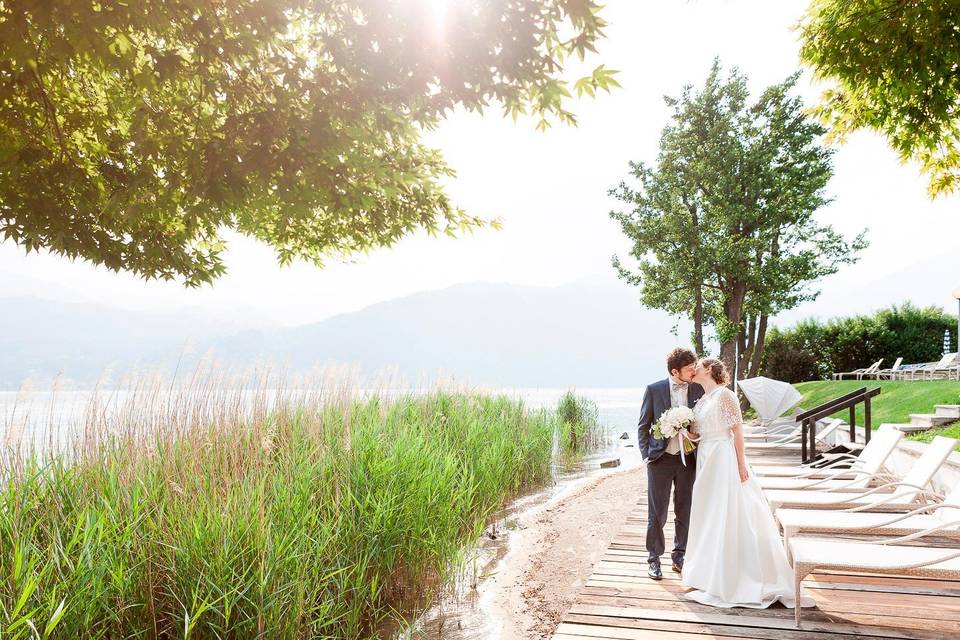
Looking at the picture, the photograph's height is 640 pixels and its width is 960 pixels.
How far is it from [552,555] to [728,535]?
2.86 metres

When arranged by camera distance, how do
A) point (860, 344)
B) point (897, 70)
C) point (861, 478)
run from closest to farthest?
point (861, 478) → point (897, 70) → point (860, 344)

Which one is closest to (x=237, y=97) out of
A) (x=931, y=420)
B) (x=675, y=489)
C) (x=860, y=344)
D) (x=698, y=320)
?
(x=675, y=489)

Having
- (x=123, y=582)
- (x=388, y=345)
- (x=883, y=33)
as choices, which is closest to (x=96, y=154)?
(x=123, y=582)

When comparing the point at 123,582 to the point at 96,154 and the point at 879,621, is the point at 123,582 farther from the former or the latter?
the point at 96,154

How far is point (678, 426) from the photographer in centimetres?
447

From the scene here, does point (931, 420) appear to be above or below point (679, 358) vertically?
below

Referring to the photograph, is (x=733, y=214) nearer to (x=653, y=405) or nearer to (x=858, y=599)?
(x=653, y=405)

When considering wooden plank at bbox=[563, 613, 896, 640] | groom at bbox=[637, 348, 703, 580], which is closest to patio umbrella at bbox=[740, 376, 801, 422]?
groom at bbox=[637, 348, 703, 580]

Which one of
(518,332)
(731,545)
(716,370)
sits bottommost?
(731,545)

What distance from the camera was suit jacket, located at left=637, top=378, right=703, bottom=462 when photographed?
4.76 meters

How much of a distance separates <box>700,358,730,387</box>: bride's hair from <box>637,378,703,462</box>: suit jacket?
9.0 inches

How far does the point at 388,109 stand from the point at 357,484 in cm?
312

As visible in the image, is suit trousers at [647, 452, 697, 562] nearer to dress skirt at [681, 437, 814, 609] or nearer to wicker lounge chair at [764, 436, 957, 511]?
dress skirt at [681, 437, 814, 609]

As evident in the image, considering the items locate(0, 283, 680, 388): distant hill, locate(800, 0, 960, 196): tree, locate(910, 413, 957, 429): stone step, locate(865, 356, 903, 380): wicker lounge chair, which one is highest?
locate(0, 283, 680, 388): distant hill
